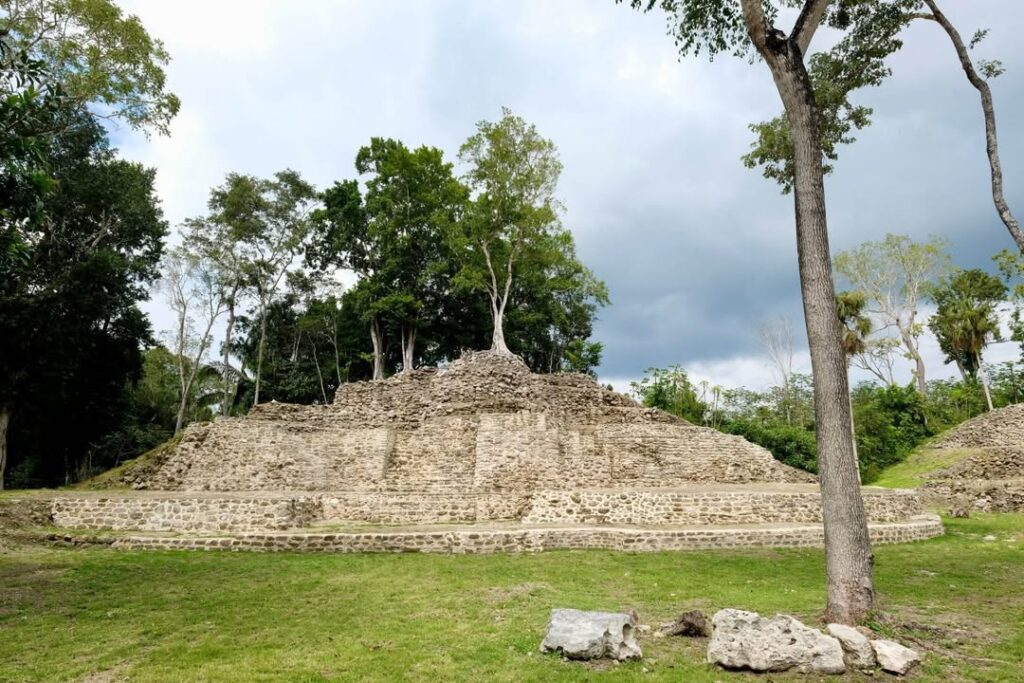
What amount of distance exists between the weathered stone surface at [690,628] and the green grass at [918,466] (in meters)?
19.0

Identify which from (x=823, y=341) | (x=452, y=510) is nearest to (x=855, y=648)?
(x=823, y=341)

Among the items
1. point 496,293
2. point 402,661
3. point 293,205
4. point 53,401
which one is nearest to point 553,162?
point 496,293

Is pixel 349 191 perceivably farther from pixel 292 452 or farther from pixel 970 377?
pixel 970 377

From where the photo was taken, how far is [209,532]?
11164 millimetres

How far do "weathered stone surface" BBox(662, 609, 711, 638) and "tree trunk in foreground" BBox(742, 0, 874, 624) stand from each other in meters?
1.21

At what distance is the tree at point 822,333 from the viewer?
550 centimetres

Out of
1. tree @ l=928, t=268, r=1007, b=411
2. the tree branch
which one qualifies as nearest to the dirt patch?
the tree branch

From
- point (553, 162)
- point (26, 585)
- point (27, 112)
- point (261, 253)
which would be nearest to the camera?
point (27, 112)

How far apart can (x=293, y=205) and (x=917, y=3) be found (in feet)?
87.1

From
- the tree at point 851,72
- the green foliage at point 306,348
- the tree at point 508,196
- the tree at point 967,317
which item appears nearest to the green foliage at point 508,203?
the tree at point 508,196

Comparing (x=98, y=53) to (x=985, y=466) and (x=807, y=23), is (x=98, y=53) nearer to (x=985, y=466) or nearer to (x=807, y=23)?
(x=807, y=23)

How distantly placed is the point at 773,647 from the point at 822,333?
2.99 m

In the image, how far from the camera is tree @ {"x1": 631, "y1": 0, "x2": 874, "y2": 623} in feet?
18.0

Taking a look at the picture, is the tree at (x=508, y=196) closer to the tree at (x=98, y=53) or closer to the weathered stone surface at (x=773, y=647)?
the tree at (x=98, y=53)
